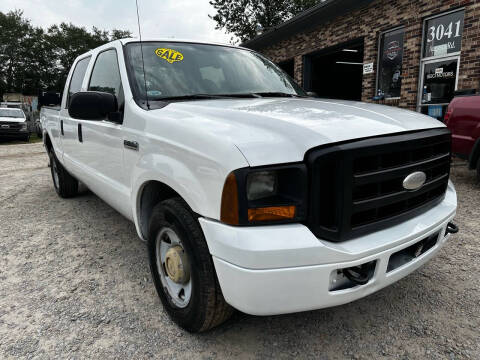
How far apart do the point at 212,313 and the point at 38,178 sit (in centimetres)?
680

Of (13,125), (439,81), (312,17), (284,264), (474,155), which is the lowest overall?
(13,125)

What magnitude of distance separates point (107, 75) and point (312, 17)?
9.12m

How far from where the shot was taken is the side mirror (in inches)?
96.9

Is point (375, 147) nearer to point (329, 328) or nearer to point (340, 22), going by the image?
point (329, 328)

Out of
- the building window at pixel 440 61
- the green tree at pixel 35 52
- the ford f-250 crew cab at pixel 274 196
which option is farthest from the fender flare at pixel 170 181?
the green tree at pixel 35 52

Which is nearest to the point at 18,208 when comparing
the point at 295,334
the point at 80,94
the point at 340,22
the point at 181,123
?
the point at 80,94

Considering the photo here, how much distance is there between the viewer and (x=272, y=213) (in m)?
1.62

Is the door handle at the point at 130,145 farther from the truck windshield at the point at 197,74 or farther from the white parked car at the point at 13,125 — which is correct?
the white parked car at the point at 13,125

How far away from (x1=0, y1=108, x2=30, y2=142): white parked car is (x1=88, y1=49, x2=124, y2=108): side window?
16.9 metres

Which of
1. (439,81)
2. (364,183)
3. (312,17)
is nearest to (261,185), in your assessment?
(364,183)

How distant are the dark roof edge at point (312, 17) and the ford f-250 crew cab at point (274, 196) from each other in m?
8.50

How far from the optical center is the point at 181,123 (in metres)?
1.98

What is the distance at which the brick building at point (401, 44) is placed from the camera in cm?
727

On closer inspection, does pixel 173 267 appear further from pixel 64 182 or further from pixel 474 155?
pixel 474 155
